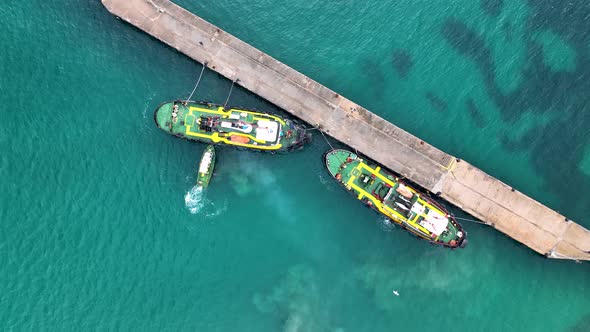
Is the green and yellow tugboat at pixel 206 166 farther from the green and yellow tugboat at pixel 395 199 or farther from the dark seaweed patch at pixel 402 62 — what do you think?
the dark seaweed patch at pixel 402 62

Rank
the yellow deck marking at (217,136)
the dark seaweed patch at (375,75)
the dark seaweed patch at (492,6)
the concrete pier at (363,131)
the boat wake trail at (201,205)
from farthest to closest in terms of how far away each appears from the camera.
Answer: the dark seaweed patch at (492,6)
the dark seaweed patch at (375,75)
the boat wake trail at (201,205)
the yellow deck marking at (217,136)
the concrete pier at (363,131)

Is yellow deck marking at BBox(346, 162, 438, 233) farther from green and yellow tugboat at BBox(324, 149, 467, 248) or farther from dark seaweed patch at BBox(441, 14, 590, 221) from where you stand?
dark seaweed patch at BBox(441, 14, 590, 221)

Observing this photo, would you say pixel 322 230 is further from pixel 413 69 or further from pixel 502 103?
pixel 502 103

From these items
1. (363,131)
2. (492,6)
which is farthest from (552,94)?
(363,131)

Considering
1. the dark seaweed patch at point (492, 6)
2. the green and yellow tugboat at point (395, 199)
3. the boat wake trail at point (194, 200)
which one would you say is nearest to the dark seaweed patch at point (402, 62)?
the dark seaweed patch at point (492, 6)

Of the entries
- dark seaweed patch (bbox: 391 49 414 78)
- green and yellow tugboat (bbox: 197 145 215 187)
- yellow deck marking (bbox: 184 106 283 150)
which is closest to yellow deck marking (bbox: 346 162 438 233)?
yellow deck marking (bbox: 184 106 283 150)

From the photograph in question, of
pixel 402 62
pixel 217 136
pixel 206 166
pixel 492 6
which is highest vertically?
pixel 492 6

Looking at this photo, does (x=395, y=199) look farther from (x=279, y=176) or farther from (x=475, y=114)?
(x=475, y=114)

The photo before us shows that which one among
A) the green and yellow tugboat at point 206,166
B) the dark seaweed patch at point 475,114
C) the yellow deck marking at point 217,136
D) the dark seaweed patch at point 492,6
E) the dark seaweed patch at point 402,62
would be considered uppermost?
the dark seaweed patch at point 492,6

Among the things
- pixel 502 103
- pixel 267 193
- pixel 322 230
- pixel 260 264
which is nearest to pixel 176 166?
pixel 267 193
